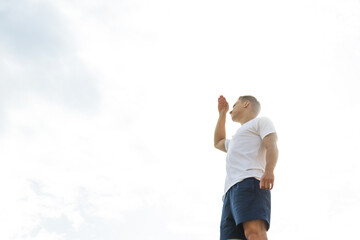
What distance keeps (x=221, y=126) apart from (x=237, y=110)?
36cm

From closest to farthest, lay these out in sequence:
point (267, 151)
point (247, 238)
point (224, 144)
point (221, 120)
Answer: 1. point (247, 238)
2. point (267, 151)
3. point (224, 144)
4. point (221, 120)

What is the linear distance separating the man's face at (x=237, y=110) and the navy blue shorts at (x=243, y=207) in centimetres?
121

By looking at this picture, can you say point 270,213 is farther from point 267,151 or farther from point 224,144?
point 224,144

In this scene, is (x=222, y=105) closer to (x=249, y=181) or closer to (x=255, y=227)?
(x=249, y=181)

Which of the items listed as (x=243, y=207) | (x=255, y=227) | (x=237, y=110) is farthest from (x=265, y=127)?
(x=255, y=227)

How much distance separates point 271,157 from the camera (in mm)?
3926

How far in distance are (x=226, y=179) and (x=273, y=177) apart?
0.63 metres

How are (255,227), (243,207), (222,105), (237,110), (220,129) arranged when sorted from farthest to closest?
(222,105) → (220,129) → (237,110) → (243,207) → (255,227)

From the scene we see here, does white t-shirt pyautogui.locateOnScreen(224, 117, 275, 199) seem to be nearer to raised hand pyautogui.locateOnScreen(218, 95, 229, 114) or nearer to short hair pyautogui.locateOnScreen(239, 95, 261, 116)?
short hair pyautogui.locateOnScreen(239, 95, 261, 116)

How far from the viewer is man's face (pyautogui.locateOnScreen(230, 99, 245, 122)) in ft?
16.4

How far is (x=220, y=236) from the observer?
4.01 metres

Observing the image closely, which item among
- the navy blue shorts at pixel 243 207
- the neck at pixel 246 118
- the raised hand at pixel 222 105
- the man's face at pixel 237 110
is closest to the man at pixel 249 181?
the navy blue shorts at pixel 243 207

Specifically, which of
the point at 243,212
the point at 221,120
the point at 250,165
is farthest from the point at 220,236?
the point at 221,120

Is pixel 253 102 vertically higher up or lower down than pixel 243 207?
higher up
